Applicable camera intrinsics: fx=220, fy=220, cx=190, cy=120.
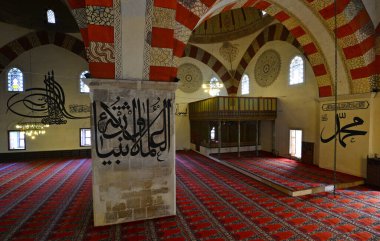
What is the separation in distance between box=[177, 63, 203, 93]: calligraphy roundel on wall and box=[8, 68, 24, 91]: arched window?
6.73 meters

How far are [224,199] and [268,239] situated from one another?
1.47 m

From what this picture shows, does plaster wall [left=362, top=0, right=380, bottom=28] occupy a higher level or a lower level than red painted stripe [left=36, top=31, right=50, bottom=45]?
lower

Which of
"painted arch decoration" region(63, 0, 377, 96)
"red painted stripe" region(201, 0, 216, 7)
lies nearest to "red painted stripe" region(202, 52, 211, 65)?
"painted arch decoration" region(63, 0, 377, 96)

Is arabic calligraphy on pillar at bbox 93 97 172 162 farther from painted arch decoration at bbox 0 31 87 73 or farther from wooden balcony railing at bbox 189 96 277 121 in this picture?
painted arch decoration at bbox 0 31 87 73

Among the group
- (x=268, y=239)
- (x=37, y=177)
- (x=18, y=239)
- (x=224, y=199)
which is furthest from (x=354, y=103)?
(x=37, y=177)

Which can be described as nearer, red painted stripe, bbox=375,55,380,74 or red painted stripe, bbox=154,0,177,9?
red painted stripe, bbox=154,0,177,9

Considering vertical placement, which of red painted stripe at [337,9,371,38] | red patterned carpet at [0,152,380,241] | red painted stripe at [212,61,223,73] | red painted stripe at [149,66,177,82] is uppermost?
red painted stripe at [212,61,223,73]

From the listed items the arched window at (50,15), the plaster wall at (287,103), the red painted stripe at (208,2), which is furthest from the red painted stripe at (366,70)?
the arched window at (50,15)

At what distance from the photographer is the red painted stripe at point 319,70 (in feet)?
20.4

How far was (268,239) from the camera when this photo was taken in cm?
293

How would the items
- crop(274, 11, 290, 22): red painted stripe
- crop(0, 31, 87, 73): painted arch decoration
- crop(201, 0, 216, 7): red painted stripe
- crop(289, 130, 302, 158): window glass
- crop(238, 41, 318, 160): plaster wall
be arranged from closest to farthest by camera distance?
1. crop(201, 0, 216, 7): red painted stripe
2. crop(274, 11, 290, 22): red painted stripe
3. crop(238, 41, 318, 160): plaster wall
4. crop(289, 130, 302, 158): window glass
5. crop(0, 31, 87, 73): painted arch decoration

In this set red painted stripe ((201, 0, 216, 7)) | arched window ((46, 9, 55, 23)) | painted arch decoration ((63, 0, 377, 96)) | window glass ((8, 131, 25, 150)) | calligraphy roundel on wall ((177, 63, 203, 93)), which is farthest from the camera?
calligraphy roundel on wall ((177, 63, 203, 93))

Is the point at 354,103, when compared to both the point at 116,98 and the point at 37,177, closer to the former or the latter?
the point at 116,98

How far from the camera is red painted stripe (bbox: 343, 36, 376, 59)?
17.3 feet
